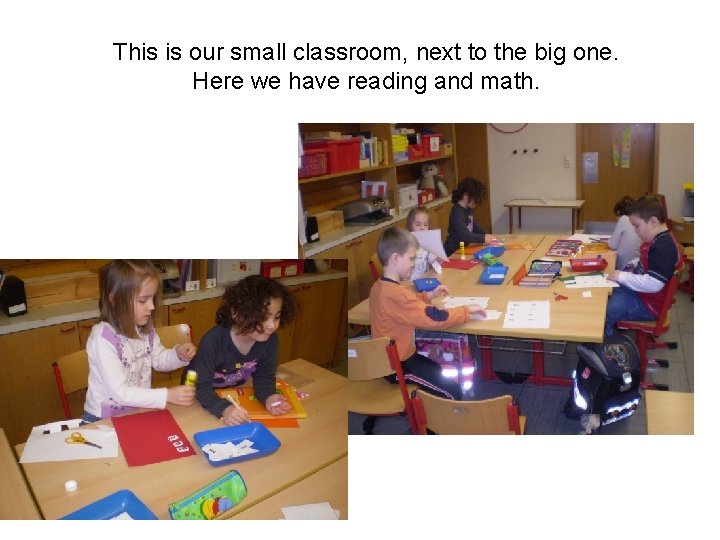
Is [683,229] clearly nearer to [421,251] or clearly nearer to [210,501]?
[421,251]

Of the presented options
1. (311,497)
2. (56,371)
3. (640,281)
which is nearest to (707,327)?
(640,281)

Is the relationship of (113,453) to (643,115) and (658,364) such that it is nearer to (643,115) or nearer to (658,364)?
(643,115)

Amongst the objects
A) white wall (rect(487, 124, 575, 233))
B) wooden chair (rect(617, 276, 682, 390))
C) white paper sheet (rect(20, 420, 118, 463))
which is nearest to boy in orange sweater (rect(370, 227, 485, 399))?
white wall (rect(487, 124, 575, 233))

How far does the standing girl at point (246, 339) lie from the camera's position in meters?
2.11

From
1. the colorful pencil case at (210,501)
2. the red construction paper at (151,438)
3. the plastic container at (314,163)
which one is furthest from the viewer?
the plastic container at (314,163)

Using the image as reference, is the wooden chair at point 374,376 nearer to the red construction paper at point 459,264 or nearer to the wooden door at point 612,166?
the red construction paper at point 459,264

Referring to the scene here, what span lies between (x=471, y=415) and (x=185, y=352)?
963 mm

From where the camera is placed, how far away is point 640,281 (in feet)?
9.69

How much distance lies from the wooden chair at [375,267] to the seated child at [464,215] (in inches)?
14.2

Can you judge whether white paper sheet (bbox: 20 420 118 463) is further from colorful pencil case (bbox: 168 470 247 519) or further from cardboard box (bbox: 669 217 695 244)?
cardboard box (bbox: 669 217 695 244)

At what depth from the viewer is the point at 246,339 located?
217cm

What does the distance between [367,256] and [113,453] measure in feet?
3.28

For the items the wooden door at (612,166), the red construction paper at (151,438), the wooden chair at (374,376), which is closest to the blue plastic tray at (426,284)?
the wooden chair at (374,376)

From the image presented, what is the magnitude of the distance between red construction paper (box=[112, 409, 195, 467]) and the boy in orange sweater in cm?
74
